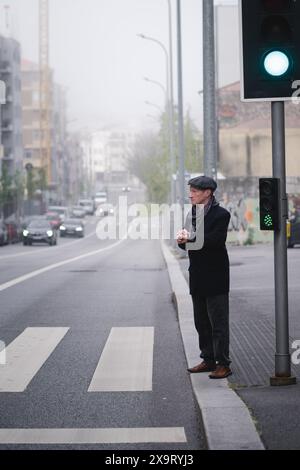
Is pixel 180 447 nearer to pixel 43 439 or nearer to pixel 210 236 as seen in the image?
pixel 43 439

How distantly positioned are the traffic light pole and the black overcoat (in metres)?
0.73

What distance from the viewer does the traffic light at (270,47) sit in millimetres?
8828

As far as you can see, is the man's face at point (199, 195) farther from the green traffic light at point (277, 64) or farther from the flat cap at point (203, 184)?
the green traffic light at point (277, 64)

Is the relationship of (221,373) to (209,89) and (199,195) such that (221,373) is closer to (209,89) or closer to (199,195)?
(199,195)

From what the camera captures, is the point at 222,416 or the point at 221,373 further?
the point at 221,373

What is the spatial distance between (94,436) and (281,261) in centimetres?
246

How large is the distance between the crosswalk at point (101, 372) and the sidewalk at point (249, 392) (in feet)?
1.40

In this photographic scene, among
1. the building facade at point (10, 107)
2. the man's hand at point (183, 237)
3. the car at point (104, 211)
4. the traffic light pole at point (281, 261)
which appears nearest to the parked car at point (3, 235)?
the man's hand at point (183, 237)

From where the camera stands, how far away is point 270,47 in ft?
29.1

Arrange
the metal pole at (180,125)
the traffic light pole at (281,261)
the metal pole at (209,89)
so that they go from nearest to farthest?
the traffic light pole at (281,261), the metal pole at (209,89), the metal pole at (180,125)

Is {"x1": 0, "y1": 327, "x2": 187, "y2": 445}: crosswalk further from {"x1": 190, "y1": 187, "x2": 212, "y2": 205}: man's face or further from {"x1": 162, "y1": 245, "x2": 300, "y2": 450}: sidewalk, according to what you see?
{"x1": 190, "y1": 187, "x2": 212, "y2": 205}: man's face

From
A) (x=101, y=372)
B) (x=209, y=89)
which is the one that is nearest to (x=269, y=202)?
(x=101, y=372)
